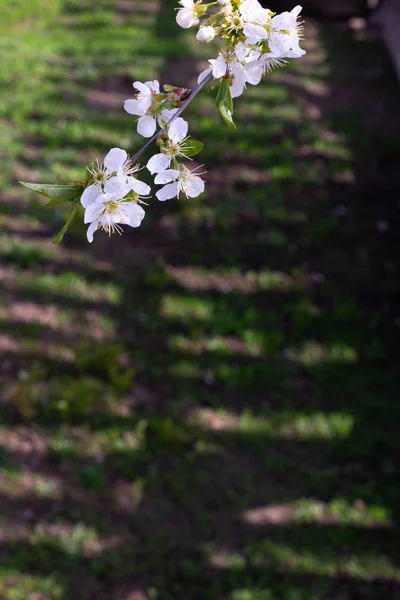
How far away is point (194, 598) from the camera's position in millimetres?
2379

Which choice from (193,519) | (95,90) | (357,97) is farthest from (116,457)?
(357,97)

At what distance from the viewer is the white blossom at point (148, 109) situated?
1.08 metres

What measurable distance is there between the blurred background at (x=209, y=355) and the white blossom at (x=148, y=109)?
6.17 feet

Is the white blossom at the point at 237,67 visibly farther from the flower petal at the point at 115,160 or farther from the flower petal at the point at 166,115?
the flower petal at the point at 115,160

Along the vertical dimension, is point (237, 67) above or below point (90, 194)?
above

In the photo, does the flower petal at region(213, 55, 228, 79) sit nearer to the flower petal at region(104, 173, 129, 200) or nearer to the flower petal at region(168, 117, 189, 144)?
the flower petal at region(168, 117, 189, 144)

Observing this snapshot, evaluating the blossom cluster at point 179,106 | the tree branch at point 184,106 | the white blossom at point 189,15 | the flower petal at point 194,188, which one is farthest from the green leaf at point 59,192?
the white blossom at point 189,15

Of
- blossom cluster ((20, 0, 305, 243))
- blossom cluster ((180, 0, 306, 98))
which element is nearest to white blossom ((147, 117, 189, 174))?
Answer: blossom cluster ((20, 0, 305, 243))

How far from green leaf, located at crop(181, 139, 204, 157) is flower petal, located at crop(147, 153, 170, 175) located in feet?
0.13

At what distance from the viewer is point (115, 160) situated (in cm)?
99

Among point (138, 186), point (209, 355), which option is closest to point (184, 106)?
point (138, 186)

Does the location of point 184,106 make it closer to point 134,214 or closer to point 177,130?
point 177,130

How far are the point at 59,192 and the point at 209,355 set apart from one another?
2170 millimetres

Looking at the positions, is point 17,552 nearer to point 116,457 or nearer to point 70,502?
point 70,502
